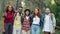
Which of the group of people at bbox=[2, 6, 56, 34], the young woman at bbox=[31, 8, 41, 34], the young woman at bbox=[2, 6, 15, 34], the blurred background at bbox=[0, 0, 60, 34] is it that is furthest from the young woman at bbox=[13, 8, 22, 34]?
the blurred background at bbox=[0, 0, 60, 34]

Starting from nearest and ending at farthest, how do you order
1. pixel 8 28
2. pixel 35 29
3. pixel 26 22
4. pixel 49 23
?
pixel 49 23 < pixel 35 29 < pixel 26 22 < pixel 8 28

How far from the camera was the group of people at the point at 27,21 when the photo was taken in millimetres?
10141

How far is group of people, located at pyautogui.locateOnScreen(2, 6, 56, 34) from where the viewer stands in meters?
10.1

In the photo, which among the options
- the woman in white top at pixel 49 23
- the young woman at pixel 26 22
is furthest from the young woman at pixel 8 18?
the woman in white top at pixel 49 23

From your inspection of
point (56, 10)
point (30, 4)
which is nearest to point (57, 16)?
point (56, 10)

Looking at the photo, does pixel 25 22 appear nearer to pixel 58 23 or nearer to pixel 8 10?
pixel 8 10

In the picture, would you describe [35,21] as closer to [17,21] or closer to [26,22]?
[26,22]

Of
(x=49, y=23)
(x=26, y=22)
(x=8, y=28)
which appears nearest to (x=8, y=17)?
(x=8, y=28)

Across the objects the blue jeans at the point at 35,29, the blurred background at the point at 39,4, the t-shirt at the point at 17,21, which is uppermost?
the blurred background at the point at 39,4

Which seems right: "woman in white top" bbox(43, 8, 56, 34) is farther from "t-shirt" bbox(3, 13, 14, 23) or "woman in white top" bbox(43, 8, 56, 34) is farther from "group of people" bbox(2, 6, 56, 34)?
"t-shirt" bbox(3, 13, 14, 23)

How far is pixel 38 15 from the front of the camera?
10.3m

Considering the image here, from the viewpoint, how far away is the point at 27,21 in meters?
10.4

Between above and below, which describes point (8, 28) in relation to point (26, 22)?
below

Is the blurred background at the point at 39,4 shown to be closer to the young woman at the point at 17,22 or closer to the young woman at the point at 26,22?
the young woman at the point at 26,22
